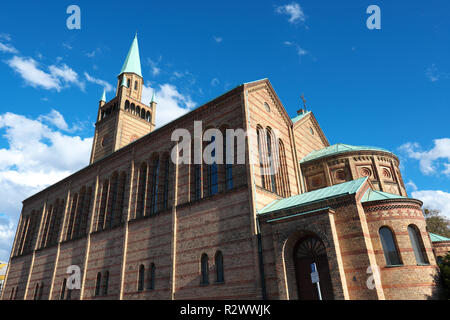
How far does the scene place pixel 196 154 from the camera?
21094mm

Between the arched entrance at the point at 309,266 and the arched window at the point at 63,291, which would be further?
the arched window at the point at 63,291

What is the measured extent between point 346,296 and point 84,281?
20.3m

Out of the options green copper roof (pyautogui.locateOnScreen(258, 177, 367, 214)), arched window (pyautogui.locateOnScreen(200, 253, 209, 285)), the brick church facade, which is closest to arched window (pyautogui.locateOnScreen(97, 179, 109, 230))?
the brick church facade

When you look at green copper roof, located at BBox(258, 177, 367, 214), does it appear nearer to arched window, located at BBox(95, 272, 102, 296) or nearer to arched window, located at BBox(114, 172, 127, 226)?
arched window, located at BBox(114, 172, 127, 226)

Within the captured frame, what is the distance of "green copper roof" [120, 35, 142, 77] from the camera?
4472 centimetres

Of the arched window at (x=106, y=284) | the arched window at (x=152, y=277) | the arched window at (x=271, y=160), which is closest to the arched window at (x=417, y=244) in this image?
the arched window at (x=271, y=160)

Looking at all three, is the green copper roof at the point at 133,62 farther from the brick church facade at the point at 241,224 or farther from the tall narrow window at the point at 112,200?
the tall narrow window at the point at 112,200

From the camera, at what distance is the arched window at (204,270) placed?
17.3 m

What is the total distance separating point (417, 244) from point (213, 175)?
37.8ft

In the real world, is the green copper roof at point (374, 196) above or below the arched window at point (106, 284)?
above

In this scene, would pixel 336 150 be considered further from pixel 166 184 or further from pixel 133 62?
pixel 133 62

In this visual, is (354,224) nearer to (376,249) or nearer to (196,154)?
(376,249)

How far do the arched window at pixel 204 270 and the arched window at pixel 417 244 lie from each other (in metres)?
10.4
